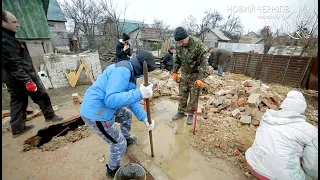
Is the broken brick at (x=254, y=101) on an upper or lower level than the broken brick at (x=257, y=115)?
upper

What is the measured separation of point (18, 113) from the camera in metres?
3.23

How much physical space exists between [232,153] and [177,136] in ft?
3.26

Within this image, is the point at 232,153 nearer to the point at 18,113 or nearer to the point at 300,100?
the point at 300,100

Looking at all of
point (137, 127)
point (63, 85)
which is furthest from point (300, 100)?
point (63, 85)

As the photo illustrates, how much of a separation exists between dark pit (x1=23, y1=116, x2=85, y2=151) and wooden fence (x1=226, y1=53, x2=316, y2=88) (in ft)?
28.8

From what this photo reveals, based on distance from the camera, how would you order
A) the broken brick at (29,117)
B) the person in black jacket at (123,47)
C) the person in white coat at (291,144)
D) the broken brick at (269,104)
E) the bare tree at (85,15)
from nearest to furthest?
the person in white coat at (291,144) < the broken brick at (29,117) < the broken brick at (269,104) < the person in black jacket at (123,47) < the bare tree at (85,15)

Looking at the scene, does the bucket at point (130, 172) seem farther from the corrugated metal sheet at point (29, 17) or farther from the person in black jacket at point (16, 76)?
the corrugated metal sheet at point (29, 17)

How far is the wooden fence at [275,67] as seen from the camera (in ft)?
23.9

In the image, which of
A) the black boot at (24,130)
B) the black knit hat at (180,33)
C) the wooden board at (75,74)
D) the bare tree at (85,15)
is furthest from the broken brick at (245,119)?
the bare tree at (85,15)

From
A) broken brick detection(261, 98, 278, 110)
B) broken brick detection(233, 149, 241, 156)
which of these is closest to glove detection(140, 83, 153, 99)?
broken brick detection(233, 149, 241, 156)

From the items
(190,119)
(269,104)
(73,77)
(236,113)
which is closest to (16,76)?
(190,119)

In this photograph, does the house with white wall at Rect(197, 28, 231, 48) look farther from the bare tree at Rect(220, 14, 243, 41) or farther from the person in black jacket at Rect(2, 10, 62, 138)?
the person in black jacket at Rect(2, 10, 62, 138)

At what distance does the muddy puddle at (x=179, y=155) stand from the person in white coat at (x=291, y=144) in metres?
0.65

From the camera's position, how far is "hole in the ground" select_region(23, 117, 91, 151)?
9.90 ft
